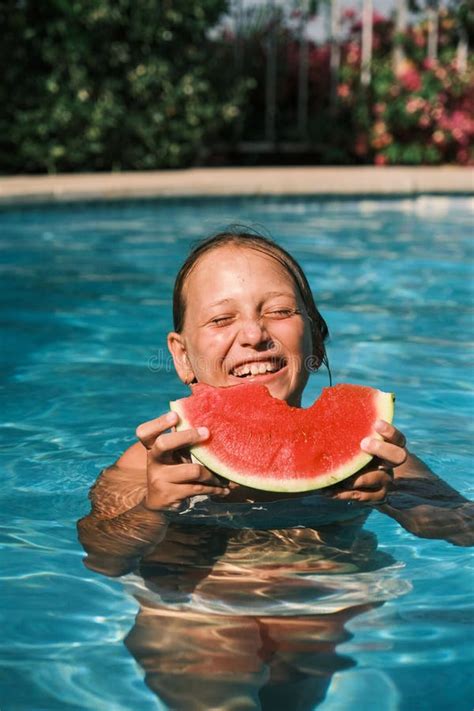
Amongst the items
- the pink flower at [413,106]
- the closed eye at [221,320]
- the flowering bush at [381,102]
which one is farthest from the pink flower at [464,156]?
the closed eye at [221,320]

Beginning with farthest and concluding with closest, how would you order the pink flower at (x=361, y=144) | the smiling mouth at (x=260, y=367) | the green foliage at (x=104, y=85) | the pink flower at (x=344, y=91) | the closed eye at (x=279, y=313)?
the pink flower at (x=344, y=91), the pink flower at (x=361, y=144), the green foliage at (x=104, y=85), the closed eye at (x=279, y=313), the smiling mouth at (x=260, y=367)

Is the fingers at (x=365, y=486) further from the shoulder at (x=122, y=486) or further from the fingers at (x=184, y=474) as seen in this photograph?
the shoulder at (x=122, y=486)

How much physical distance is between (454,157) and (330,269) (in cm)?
790

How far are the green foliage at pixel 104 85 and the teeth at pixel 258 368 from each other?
35.3ft

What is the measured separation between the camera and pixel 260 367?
3.52 m

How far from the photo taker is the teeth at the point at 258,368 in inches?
138

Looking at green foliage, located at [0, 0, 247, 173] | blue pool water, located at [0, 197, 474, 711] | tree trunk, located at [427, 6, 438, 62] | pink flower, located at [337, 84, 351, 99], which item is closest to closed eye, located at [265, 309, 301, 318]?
blue pool water, located at [0, 197, 474, 711]

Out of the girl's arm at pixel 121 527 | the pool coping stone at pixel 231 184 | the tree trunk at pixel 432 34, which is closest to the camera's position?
the girl's arm at pixel 121 527

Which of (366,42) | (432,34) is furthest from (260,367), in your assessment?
(432,34)

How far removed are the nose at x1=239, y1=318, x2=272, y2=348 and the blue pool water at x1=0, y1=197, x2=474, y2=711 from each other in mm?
738

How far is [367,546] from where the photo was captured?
3.61m

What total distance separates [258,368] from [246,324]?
146 mm

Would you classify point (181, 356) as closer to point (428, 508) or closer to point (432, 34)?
point (428, 508)

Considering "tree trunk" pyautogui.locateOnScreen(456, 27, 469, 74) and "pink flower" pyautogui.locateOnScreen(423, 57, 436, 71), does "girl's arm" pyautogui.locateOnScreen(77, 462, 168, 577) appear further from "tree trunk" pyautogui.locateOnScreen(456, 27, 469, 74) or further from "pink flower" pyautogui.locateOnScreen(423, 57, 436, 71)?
"tree trunk" pyautogui.locateOnScreen(456, 27, 469, 74)
